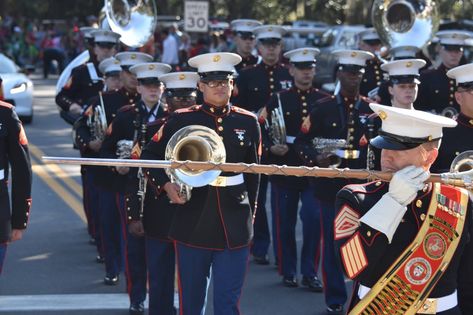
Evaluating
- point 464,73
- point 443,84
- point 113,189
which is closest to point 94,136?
point 113,189

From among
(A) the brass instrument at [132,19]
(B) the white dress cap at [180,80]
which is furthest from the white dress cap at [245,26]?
(B) the white dress cap at [180,80]

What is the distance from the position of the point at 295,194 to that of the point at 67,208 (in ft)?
13.2

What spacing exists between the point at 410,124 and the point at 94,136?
5.36m

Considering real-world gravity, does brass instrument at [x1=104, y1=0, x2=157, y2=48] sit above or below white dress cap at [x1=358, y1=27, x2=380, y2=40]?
above

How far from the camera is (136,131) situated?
8383mm

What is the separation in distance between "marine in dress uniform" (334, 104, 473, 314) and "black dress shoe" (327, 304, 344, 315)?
3.64m

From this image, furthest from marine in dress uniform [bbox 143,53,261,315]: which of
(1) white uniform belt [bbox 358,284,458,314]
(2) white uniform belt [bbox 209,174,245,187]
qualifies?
(1) white uniform belt [bbox 358,284,458,314]

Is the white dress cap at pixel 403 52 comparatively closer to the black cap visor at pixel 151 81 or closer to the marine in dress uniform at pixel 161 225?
the black cap visor at pixel 151 81

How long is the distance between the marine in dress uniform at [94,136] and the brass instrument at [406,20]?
4439 mm

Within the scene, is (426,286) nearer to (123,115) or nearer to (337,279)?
(337,279)

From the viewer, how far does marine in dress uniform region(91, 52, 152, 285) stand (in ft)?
30.1

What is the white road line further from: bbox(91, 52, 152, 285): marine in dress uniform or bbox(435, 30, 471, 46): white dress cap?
bbox(435, 30, 471, 46): white dress cap

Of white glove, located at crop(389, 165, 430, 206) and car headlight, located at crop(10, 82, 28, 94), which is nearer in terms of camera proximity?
white glove, located at crop(389, 165, 430, 206)

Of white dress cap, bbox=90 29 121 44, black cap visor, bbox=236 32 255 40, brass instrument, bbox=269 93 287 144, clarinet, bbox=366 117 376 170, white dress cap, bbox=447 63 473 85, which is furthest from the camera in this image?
black cap visor, bbox=236 32 255 40
